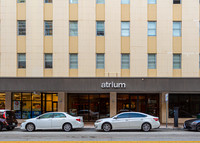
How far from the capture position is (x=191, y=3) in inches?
881

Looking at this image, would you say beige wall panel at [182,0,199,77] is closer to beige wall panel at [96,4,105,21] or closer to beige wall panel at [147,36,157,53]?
beige wall panel at [147,36,157,53]

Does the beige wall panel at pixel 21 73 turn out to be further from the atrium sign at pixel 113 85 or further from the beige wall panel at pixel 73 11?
the atrium sign at pixel 113 85

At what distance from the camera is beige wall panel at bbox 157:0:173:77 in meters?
22.2

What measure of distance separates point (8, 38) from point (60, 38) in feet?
15.1

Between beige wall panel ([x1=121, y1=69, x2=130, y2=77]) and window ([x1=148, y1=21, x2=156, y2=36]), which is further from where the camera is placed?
window ([x1=148, y1=21, x2=156, y2=36])

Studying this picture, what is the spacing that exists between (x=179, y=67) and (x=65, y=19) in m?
10.8

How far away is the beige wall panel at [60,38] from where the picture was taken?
877 inches

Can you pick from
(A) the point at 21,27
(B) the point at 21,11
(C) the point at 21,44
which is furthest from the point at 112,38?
(B) the point at 21,11

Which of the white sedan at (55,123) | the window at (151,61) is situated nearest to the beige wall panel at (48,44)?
the white sedan at (55,123)

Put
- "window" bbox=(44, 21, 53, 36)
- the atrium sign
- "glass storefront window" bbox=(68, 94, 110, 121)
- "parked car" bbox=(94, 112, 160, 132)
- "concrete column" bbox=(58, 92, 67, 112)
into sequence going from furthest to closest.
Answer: "glass storefront window" bbox=(68, 94, 110, 121) → "concrete column" bbox=(58, 92, 67, 112) → "window" bbox=(44, 21, 53, 36) → the atrium sign → "parked car" bbox=(94, 112, 160, 132)

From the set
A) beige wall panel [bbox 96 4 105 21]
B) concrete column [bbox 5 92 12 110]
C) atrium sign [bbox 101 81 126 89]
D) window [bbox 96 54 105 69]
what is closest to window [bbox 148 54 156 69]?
atrium sign [bbox 101 81 126 89]

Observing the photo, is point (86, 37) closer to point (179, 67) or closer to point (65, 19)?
point (65, 19)

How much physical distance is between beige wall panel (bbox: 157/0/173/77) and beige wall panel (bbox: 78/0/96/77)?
18.6ft

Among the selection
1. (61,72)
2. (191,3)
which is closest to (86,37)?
(61,72)
